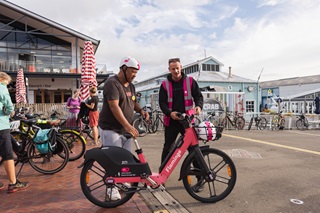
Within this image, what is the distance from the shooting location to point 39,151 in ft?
15.3

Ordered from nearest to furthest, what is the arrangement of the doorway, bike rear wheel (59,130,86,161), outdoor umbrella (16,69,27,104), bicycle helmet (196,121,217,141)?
bicycle helmet (196,121,217,141) → bike rear wheel (59,130,86,161) → outdoor umbrella (16,69,27,104) → the doorway

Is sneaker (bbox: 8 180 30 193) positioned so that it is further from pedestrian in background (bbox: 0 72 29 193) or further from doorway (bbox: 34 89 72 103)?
doorway (bbox: 34 89 72 103)

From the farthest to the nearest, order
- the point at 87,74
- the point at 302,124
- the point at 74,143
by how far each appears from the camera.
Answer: the point at 302,124 → the point at 87,74 → the point at 74,143

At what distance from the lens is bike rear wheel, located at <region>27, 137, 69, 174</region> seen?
4.70 meters

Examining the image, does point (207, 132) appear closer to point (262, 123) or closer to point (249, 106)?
point (262, 123)

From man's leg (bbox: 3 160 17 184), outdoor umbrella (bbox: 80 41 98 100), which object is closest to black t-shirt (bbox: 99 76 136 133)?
man's leg (bbox: 3 160 17 184)

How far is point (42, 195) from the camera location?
3.75m

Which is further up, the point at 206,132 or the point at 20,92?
the point at 20,92

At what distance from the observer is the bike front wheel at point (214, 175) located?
3.41 meters

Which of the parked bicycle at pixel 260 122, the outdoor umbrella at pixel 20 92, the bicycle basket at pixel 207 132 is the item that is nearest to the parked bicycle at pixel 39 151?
the bicycle basket at pixel 207 132

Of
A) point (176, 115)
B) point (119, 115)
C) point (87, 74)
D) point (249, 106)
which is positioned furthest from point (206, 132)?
point (249, 106)

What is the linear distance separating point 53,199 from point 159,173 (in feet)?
5.23

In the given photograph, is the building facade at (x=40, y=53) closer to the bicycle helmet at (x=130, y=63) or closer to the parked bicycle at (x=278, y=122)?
the parked bicycle at (x=278, y=122)

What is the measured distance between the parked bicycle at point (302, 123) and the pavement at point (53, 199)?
1339 cm
